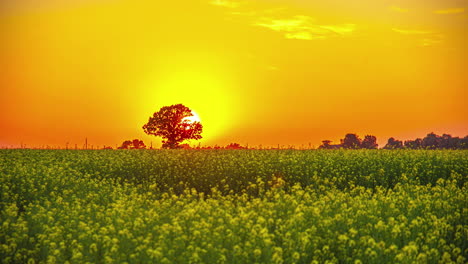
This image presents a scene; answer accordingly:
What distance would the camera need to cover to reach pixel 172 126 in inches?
2628

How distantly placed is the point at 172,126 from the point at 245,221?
53966mm

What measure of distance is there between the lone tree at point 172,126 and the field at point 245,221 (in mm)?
37901

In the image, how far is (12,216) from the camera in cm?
1662

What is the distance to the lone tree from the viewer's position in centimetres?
6669

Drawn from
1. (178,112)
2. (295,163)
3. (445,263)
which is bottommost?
(445,263)

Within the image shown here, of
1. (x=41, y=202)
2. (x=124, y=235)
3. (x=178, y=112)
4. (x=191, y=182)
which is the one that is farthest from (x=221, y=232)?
(x=178, y=112)

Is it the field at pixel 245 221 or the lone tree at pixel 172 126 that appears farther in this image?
the lone tree at pixel 172 126

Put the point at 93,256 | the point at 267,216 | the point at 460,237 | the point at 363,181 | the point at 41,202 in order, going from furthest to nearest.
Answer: the point at 363,181 → the point at 41,202 → the point at 267,216 → the point at 460,237 → the point at 93,256

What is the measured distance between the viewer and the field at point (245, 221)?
11.7 metres

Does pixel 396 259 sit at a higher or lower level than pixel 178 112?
lower

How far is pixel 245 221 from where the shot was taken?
13.4 metres

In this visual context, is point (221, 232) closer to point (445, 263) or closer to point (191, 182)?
point (445, 263)

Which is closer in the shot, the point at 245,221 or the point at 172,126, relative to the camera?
the point at 245,221

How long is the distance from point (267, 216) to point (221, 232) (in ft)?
8.74
